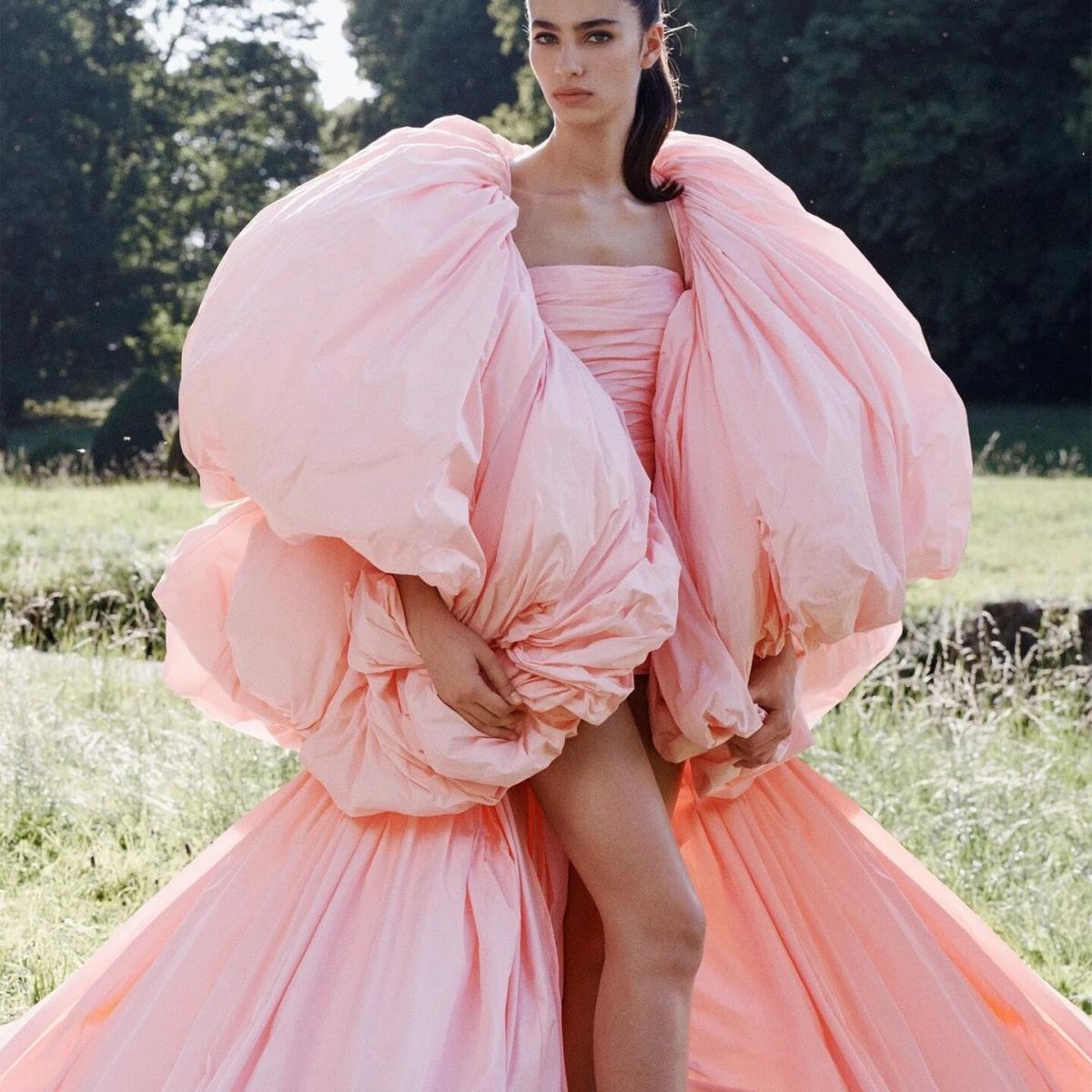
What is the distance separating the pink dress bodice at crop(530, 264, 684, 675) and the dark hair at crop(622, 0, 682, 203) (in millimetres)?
195

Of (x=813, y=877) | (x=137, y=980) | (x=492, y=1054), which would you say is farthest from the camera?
(x=813, y=877)

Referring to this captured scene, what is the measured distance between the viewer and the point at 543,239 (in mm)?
2434

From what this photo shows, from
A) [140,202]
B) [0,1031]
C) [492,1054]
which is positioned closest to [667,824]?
[492,1054]

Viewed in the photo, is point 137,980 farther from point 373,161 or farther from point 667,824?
point 373,161

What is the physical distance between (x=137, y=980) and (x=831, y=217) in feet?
78.1

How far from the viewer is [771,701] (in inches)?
94.7

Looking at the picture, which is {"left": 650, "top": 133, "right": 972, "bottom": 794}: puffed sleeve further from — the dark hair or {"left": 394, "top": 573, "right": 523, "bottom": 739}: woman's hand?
{"left": 394, "top": 573, "right": 523, "bottom": 739}: woman's hand

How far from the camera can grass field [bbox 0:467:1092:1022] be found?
364 cm

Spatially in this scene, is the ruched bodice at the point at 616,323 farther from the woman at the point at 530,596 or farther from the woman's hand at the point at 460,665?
the woman's hand at the point at 460,665

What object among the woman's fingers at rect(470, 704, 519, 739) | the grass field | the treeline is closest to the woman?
the woman's fingers at rect(470, 704, 519, 739)

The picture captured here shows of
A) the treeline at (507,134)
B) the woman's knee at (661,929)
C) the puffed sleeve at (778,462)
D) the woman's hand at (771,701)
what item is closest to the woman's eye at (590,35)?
the puffed sleeve at (778,462)

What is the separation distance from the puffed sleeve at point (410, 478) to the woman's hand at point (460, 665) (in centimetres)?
2

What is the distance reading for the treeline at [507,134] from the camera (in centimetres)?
2259

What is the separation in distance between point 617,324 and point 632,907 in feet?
3.04
